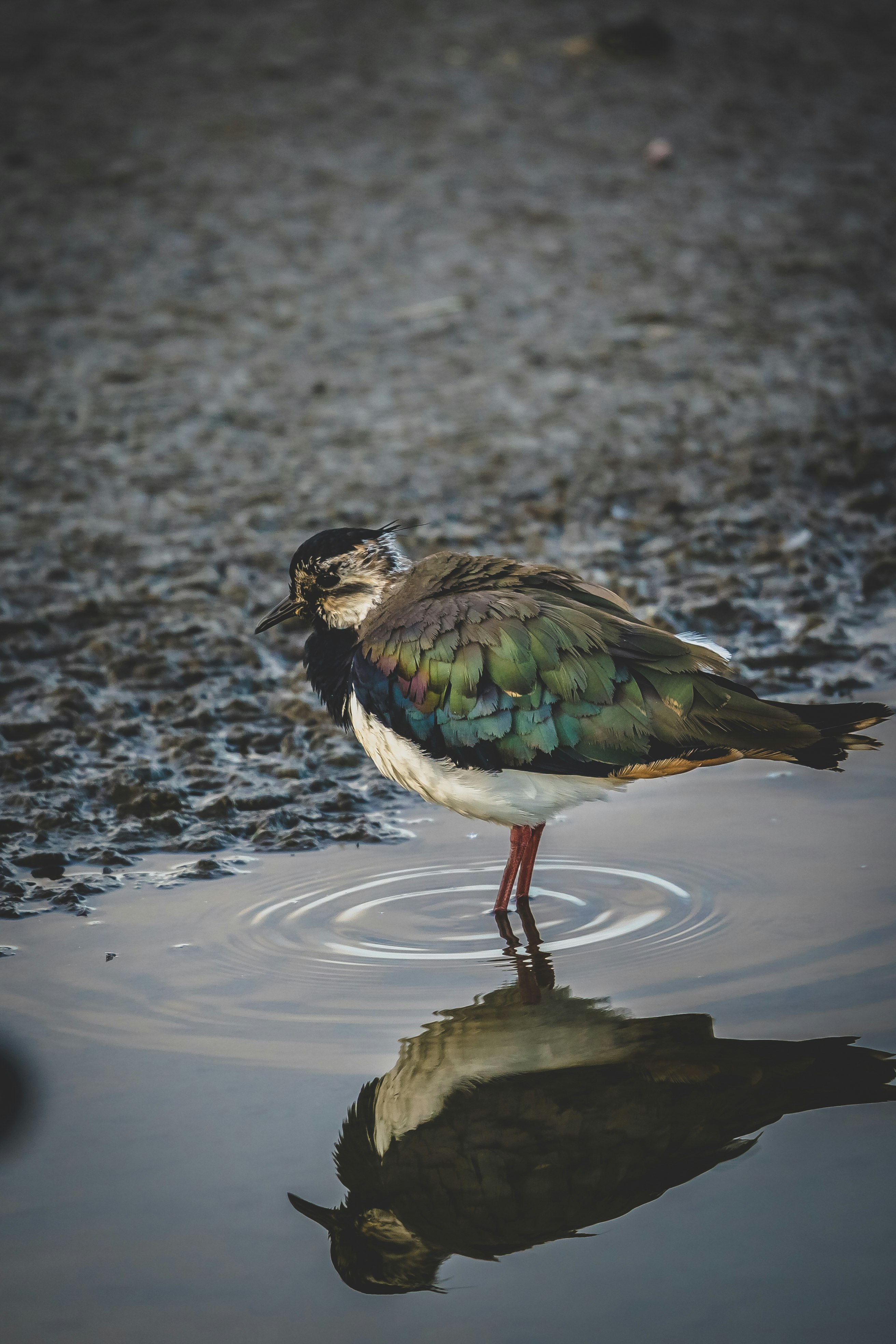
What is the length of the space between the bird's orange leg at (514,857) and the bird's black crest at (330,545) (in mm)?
1189

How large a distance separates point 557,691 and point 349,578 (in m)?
1.11

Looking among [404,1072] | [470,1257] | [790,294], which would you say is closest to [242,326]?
[790,294]

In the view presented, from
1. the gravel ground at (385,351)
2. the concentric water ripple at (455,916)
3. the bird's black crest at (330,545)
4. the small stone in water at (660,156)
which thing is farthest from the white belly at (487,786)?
the small stone in water at (660,156)

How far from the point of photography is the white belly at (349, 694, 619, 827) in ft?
14.5

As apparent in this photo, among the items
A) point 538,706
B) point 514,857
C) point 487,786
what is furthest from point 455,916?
point 538,706

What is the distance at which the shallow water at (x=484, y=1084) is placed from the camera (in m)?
2.99

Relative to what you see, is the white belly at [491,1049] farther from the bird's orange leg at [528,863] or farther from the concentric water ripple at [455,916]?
the bird's orange leg at [528,863]

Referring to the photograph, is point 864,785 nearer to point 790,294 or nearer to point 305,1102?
point 305,1102

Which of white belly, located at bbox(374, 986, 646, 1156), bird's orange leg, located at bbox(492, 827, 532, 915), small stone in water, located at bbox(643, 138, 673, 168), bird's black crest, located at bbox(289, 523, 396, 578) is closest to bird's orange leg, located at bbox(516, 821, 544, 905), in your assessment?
bird's orange leg, located at bbox(492, 827, 532, 915)

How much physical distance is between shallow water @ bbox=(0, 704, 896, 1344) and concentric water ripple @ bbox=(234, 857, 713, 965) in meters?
0.01

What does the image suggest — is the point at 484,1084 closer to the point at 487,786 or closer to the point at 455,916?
the point at 455,916

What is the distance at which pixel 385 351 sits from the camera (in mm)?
9703

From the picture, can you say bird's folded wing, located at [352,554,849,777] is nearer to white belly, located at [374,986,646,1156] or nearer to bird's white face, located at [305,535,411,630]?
bird's white face, located at [305,535,411,630]

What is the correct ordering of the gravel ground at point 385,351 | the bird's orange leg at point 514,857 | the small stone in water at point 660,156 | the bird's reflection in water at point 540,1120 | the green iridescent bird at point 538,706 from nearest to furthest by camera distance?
the bird's reflection in water at point 540,1120
the green iridescent bird at point 538,706
the bird's orange leg at point 514,857
the gravel ground at point 385,351
the small stone in water at point 660,156
